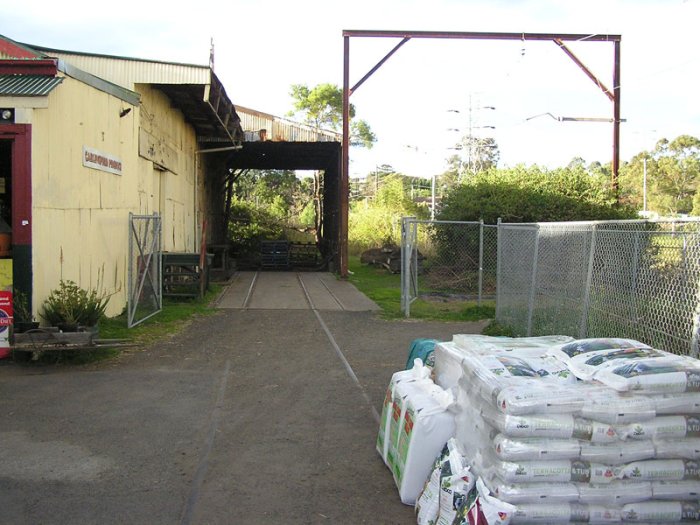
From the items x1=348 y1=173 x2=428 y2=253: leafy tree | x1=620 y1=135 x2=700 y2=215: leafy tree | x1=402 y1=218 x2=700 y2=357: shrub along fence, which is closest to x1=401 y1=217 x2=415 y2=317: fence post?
x1=402 y1=218 x2=700 y2=357: shrub along fence

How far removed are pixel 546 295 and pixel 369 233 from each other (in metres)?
26.1

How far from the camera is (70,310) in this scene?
9.16 metres

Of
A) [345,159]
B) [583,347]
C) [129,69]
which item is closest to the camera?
[583,347]

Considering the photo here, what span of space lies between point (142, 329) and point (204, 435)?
19.1 feet

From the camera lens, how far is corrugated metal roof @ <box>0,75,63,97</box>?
8.81 meters

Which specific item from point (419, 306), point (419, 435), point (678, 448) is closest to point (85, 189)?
point (419, 306)

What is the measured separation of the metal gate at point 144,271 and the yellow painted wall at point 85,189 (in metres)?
0.35

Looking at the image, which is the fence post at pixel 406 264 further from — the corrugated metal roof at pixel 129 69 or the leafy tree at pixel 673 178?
the leafy tree at pixel 673 178

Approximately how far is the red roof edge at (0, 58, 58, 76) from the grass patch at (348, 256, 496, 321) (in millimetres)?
7467

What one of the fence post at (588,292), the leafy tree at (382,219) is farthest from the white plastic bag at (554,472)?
the leafy tree at (382,219)

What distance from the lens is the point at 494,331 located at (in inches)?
437

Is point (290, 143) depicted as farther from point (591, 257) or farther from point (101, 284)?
point (591, 257)

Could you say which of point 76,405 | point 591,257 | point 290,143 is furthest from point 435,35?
point 76,405

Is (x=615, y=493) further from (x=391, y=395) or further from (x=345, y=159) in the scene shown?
(x=345, y=159)
